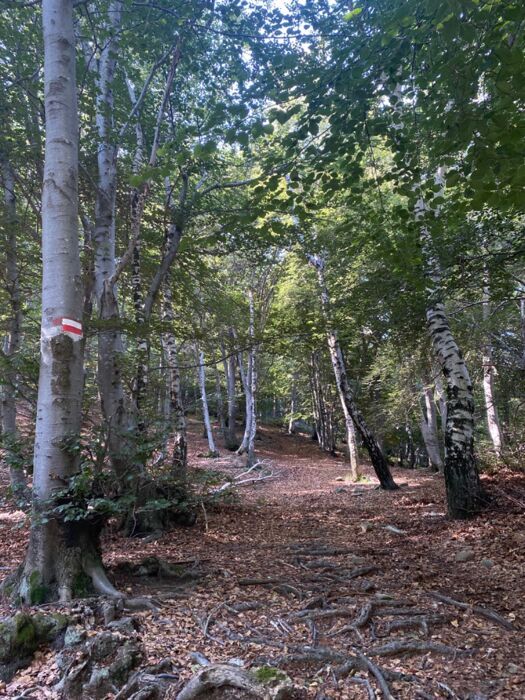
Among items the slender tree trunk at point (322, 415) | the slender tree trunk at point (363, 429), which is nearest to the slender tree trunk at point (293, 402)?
the slender tree trunk at point (322, 415)

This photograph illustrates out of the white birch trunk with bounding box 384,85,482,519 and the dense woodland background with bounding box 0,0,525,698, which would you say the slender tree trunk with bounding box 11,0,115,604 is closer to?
the dense woodland background with bounding box 0,0,525,698

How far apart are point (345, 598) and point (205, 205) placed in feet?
20.4

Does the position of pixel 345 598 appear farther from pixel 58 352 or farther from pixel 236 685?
pixel 58 352

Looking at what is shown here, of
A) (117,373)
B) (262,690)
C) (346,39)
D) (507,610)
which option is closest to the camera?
(262,690)

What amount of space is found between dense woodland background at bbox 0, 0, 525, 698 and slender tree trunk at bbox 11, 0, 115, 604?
2 centimetres

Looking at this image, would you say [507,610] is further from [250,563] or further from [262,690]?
[250,563]

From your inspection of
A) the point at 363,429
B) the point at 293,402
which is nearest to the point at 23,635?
the point at 363,429

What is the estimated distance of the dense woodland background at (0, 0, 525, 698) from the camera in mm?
3408

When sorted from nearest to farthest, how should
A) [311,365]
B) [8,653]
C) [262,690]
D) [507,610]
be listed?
[262,690] < [8,653] < [507,610] < [311,365]

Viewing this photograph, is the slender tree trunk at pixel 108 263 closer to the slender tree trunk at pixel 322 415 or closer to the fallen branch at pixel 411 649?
the fallen branch at pixel 411 649

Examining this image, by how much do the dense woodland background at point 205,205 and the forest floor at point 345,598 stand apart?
1.33ft

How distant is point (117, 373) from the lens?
5402 mm

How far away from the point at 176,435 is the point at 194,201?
15.0 ft

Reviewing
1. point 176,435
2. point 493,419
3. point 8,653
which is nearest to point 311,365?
point 493,419
